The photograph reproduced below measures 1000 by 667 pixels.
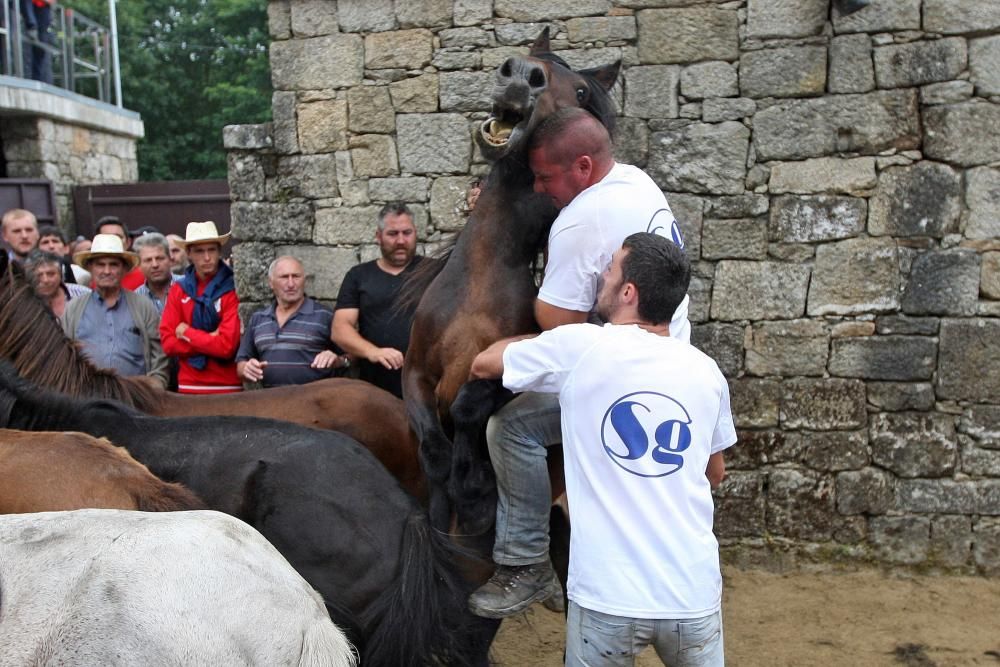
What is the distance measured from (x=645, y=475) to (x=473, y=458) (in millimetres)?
920

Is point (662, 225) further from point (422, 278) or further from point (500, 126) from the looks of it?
point (422, 278)

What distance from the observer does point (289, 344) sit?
→ 5320 millimetres

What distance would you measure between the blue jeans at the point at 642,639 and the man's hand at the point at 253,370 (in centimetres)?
318

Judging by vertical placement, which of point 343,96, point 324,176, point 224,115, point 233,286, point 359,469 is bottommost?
point 359,469

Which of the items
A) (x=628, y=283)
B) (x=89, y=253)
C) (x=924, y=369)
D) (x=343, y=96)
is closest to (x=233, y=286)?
(x=89, y=253)

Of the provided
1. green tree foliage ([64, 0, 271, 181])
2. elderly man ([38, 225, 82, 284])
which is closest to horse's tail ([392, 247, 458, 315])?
elderly man ([38, 225, 82, 284])

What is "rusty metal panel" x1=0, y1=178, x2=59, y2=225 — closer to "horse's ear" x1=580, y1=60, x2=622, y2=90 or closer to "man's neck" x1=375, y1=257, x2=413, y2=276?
"man's neck" x1=375, y1=257, x2=413, y2=276

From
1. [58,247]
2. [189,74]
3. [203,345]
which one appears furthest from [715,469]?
[189,74]

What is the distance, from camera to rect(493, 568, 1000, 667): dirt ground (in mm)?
4633

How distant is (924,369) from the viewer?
17.5 ft

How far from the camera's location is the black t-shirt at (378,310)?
5242mm

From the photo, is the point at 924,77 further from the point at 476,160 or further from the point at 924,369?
the point at 476,160

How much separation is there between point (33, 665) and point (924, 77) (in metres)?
5.17

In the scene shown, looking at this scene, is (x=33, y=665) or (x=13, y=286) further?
(x=13, y=286)
